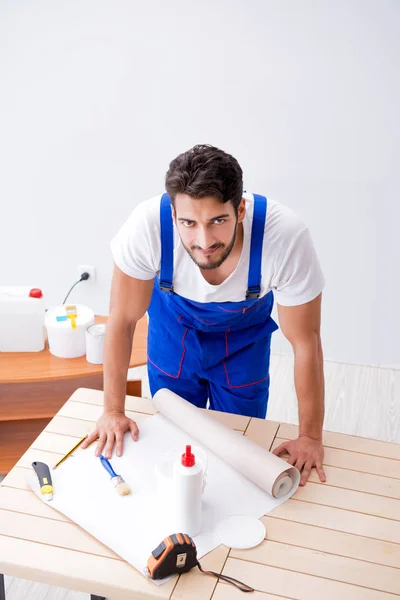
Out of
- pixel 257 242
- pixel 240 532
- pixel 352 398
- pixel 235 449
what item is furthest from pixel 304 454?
pixel 352 398

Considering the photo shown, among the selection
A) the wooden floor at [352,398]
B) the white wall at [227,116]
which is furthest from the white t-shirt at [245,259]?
the white wall at [227,116]

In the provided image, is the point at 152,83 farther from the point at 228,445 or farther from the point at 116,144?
the point at 228,445

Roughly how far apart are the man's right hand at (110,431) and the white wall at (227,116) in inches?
74.0

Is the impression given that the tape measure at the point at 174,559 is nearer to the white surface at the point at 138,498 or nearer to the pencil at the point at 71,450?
the white surface at the point at 138,498

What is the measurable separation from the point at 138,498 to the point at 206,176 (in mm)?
713

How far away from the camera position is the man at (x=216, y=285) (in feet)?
4.92

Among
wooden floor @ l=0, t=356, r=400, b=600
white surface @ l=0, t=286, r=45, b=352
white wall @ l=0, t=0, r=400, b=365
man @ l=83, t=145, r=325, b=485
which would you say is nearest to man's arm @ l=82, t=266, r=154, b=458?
man @ l=83, t=145, r=325, b=485

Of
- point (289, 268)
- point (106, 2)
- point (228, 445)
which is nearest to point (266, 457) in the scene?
point (228, 445)

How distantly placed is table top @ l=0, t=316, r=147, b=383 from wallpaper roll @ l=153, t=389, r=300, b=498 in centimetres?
72

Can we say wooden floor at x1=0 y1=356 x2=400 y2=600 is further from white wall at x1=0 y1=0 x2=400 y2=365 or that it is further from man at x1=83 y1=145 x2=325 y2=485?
man at x1=83 y1=145 x2=325 y2=485

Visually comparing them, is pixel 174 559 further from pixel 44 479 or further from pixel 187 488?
pixel 44 479

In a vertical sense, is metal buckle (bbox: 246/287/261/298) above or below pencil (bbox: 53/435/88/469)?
above

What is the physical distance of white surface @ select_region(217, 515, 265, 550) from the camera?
1.27 metres

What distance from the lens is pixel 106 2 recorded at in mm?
3062
